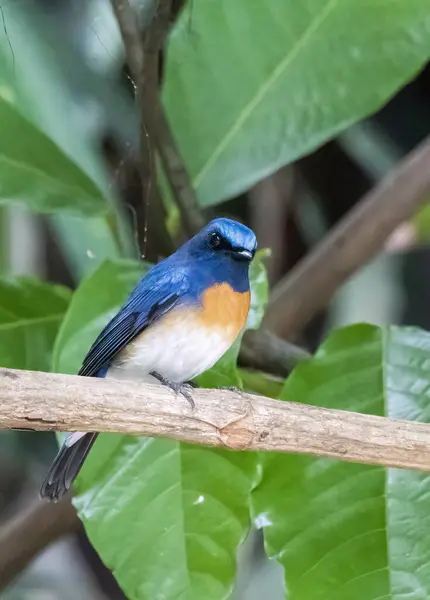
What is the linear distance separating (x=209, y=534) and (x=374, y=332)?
32 centimetres

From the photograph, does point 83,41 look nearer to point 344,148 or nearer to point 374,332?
point 344,148

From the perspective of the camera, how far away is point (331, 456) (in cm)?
77

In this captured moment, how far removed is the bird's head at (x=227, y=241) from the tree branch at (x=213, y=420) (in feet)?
0.80

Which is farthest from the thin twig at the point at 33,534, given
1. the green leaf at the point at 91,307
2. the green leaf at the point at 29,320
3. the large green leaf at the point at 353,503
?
the large green leaf at the point at 353,503

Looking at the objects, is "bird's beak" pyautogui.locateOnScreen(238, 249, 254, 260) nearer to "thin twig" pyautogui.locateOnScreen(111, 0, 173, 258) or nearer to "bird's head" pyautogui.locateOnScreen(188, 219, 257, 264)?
"bird's head" pyautogui.locateOnScreen(188, 219, 257, 264)

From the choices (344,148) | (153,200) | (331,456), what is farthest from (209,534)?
(344,148)

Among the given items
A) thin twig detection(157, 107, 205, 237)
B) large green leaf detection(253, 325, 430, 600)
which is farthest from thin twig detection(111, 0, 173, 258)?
large green leaf detection(253, 325, 430, 600)

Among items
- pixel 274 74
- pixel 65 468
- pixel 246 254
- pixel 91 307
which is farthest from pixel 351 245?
pixel 65 468

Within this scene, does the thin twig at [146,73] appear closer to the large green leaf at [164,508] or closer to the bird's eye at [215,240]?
the bird's eye at [215,240]

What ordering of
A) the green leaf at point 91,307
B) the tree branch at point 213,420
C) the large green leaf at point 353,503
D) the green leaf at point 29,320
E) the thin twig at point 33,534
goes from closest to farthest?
the tree branch at point 213,420 → the large green leaf at point 353,503 → the green leaf at point 91,307 → the green leaf at point 29,320 → the thin twig at point 33,534

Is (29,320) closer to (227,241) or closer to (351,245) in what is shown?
(227,241)

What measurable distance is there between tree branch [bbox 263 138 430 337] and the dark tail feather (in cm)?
47

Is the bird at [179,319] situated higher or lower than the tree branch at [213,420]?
lower

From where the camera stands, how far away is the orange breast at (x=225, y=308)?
976mm
